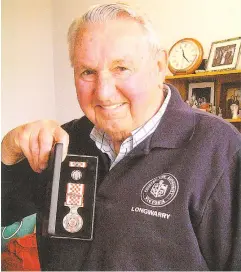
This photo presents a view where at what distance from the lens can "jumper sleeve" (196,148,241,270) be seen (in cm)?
40

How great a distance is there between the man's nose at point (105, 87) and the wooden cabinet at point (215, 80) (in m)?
0.29

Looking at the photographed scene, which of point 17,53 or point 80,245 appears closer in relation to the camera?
point 80,245

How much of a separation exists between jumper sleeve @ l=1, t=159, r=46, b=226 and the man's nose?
0.52ft

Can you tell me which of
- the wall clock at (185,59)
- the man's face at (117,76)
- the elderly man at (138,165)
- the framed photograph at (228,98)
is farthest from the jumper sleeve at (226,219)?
the wall clock at (185,59)

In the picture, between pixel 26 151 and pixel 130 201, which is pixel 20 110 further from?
pixel 130 201

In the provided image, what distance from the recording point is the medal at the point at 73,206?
0.45 meters

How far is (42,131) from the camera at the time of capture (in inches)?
16.6

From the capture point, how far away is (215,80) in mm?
731

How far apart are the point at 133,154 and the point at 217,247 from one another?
0.17 meters

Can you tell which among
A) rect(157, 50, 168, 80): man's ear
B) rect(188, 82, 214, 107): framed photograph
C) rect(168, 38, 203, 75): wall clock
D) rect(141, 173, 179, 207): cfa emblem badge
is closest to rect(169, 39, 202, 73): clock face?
rect(168, 38, 203, 75): wall clock

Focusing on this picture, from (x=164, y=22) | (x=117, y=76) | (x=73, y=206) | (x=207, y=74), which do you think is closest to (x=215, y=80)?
(x=207, y=74)

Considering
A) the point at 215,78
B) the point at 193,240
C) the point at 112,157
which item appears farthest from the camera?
the point at 215,78

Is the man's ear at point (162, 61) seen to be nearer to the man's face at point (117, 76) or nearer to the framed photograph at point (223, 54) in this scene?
the man's face at point (117, 76)

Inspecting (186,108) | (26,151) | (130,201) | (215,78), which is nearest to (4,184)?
(26,151)
